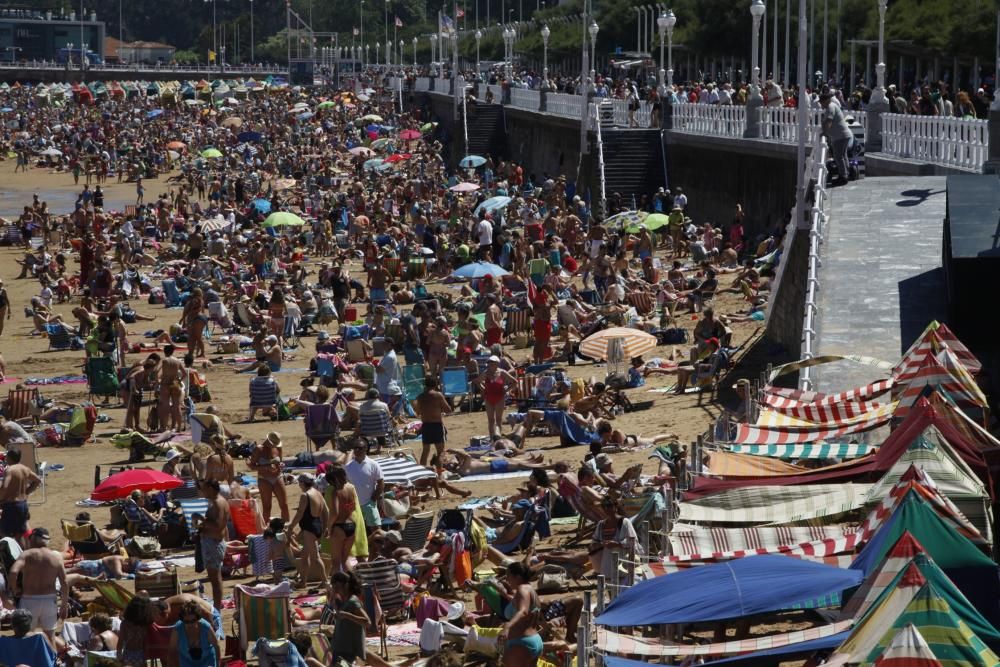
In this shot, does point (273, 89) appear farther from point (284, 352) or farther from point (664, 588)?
point (664, 588)

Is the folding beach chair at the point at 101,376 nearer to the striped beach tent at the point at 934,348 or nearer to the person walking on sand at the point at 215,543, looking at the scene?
the person walking on sand at the point at 215,543

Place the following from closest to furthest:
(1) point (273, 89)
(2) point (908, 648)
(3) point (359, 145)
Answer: (2) point (908, 648) → (3) point (359, 145) → (1) point (273, 89)

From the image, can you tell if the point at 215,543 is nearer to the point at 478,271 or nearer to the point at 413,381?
the point at 413,381

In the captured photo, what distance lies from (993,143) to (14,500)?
11.6 m

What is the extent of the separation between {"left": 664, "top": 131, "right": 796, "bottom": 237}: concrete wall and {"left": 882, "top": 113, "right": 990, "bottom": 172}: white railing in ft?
7.82

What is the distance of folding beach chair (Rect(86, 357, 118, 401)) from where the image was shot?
63.9 ft

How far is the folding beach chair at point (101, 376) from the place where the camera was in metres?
19.5

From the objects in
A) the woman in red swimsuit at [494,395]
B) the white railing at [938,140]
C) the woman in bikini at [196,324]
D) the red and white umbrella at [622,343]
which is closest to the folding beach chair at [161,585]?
the woman in red swimsuit at [494,395]

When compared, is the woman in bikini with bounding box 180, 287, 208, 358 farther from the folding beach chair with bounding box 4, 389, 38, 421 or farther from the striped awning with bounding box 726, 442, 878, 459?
the striped awning with bounding box 726, 442, 878, 459

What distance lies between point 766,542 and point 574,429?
7277 millimetres

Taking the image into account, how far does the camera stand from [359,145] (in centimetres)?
5984

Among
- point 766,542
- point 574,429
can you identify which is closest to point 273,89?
point 574,429

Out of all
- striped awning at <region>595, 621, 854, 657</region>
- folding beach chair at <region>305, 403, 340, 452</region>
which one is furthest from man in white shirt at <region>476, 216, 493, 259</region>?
striped awning at <region>595, 621, 854, 657</region>

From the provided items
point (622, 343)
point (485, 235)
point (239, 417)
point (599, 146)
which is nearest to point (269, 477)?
point (239, 417)
